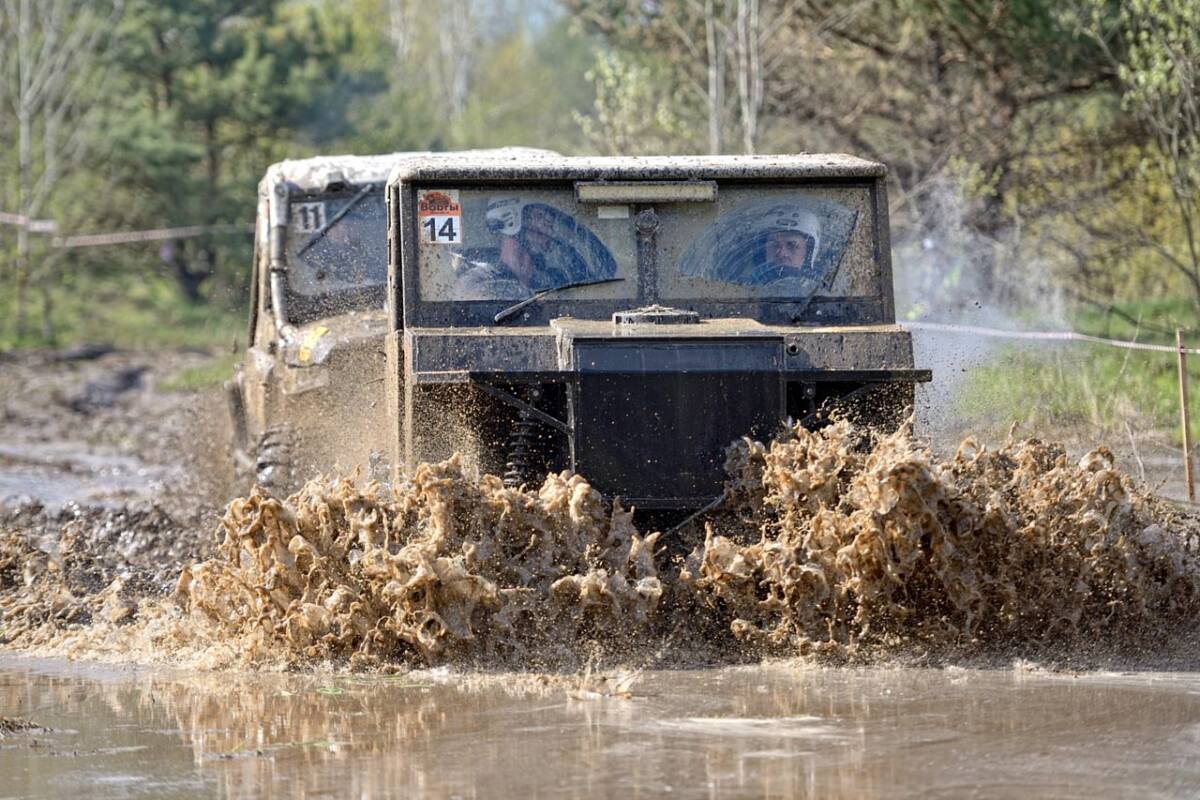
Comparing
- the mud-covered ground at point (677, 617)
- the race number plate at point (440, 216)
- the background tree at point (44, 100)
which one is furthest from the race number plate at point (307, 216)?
the background tree at point (44, 100)

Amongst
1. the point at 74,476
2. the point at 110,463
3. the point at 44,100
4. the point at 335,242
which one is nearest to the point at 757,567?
the point at 335,242

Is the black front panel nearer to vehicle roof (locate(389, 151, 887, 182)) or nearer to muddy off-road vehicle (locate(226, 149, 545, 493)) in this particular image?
vehicle roof (locate(389, 151, 887, 182))

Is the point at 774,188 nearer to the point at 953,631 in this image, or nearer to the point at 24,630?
the point at 953,631

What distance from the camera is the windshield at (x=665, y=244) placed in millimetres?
8188

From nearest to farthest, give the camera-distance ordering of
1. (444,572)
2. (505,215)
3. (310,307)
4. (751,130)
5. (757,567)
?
(444,572), (757,567), (505,215), (310,307), (751,130)

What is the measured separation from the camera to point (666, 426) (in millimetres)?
7410

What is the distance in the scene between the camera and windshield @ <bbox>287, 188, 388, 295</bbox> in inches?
465

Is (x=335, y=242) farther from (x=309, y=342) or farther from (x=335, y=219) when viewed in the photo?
(x=309, y=342)

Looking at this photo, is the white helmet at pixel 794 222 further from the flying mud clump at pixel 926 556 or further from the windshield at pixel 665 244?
the flying mud clump at pixel 926 556

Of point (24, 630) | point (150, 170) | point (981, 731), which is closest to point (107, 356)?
point (150, 170)

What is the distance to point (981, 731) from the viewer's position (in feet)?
19.8

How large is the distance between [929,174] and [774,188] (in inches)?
458

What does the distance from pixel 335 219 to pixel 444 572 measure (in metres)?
5.20

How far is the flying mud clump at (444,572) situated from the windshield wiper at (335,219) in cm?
457
